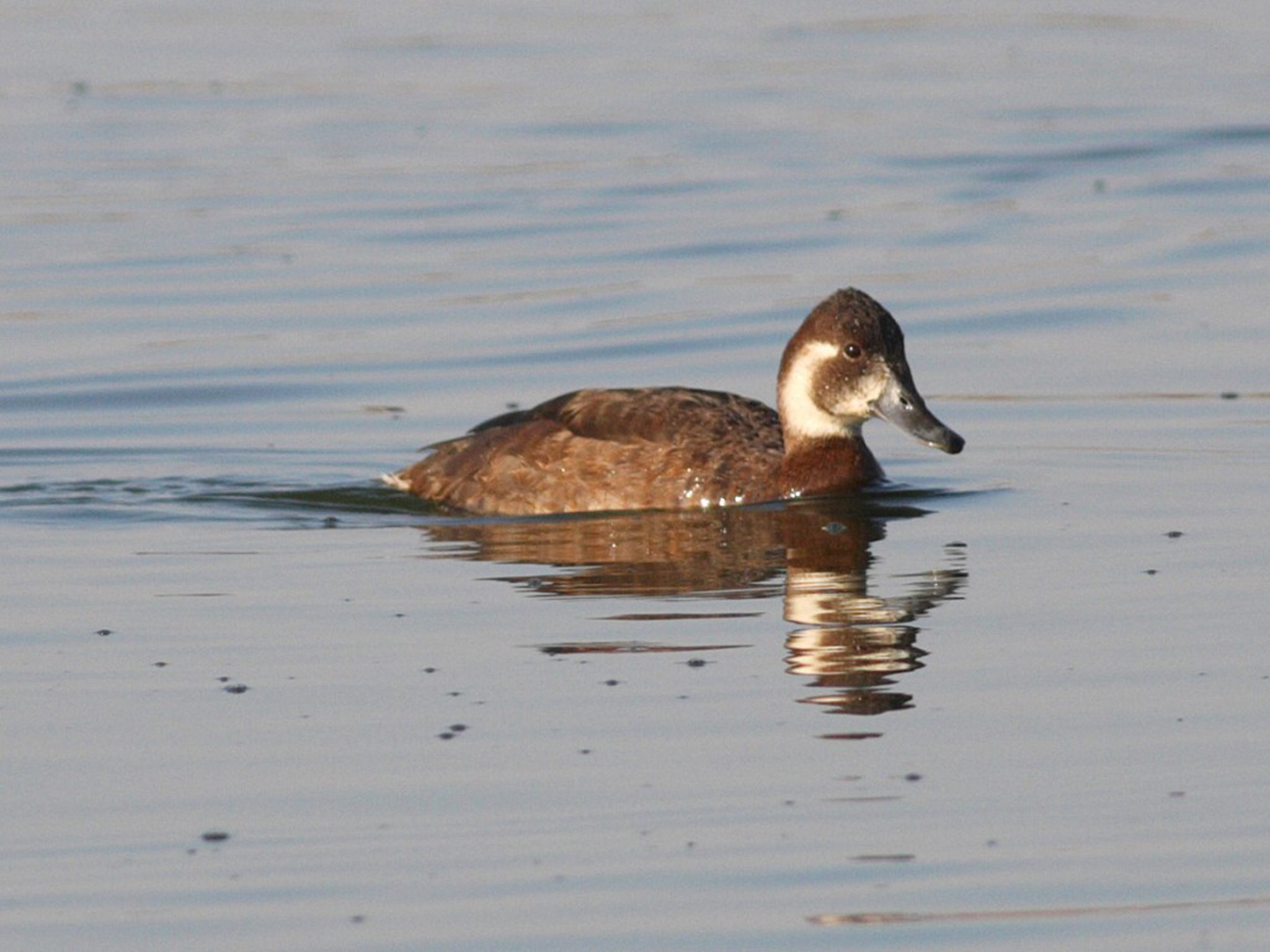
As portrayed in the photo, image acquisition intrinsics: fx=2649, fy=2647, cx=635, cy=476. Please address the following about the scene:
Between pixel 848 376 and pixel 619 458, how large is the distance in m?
1.13

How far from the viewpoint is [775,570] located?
10.6m

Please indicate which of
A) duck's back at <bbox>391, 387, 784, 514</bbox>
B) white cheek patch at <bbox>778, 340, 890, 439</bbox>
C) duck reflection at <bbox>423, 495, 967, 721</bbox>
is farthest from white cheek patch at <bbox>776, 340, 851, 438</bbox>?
duck reflection at <bbox>423, 495, 967, 721</bbox>

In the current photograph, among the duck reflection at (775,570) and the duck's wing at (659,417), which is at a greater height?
the duck's wing at (659,417)

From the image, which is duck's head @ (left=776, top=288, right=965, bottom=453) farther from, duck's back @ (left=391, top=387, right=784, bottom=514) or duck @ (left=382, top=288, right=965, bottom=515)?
duck's back @ (left=391, top=387, right=784, bottom=514)

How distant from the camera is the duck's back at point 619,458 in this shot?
39.8 feet

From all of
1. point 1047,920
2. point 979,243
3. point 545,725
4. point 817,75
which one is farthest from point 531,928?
point 817,75

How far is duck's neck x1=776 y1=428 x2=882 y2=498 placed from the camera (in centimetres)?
1223

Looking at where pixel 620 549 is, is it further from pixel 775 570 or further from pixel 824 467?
pixel 824 467

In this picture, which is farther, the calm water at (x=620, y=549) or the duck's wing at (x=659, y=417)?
the duck's wing at (x=659, y=417)

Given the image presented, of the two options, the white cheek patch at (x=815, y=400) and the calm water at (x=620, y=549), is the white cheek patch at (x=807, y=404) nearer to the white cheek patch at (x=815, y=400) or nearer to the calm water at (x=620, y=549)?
the white cheek patch at (x=815, y=400)

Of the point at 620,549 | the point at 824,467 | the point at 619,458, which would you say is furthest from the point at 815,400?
the point at 620,549

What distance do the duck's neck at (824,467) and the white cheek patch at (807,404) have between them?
0.12 ft

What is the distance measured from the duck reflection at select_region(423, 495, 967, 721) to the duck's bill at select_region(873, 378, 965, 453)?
0.34 metres

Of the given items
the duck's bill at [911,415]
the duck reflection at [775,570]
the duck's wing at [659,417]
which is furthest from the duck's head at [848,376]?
the duck reflection at [775,570]
